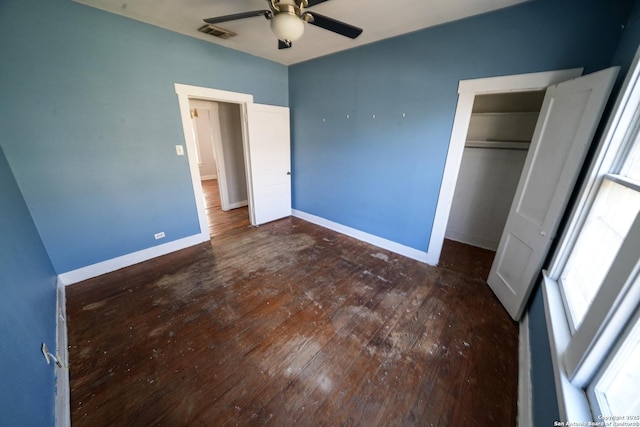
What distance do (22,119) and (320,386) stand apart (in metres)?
3.26

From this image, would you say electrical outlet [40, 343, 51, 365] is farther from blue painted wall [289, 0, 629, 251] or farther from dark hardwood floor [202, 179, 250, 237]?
blue painted wall [289, 0, 629, 251]

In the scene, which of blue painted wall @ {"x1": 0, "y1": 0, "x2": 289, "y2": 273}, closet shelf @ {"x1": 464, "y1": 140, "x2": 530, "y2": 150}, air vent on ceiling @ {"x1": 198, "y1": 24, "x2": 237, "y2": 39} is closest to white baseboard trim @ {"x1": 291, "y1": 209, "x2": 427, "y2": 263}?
closet shelf @ {"x1": 464, "y1": 140, "x2": 530, "y2": 150}

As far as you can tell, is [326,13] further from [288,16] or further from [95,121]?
[95,121]

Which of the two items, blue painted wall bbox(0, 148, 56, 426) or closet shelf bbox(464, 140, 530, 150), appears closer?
blue painted wall bbox(0, 148, 56, 426)

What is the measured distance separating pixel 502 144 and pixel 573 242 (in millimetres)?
1986

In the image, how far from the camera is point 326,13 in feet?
6.90

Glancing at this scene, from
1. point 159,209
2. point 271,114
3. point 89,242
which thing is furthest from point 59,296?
point 271,114

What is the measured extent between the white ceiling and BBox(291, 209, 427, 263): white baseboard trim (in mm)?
2540

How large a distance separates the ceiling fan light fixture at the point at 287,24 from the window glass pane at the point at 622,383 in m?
2.27

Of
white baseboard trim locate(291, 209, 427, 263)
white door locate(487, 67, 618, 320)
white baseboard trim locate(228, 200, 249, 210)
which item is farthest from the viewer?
white baseboard trim locate(228, 200, 249, 210)

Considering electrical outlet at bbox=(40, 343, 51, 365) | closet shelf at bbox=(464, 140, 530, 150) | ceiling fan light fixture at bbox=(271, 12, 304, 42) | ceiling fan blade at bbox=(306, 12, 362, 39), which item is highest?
ceiling fan blade at bbox=(306, 12, 362, 39)

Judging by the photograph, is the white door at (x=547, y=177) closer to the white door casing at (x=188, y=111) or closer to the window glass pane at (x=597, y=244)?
the window glass pane at (x=597, y=244)

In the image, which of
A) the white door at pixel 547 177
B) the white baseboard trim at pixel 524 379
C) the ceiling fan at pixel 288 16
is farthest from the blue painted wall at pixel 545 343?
the ceiling fan at pixel 288 16

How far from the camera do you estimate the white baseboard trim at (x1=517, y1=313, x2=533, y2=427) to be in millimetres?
Result: 1226
